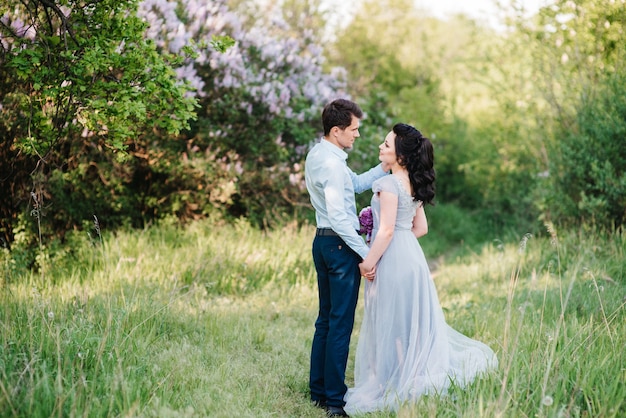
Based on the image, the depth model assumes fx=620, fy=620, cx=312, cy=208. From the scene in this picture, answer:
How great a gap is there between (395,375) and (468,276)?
14.2 ft

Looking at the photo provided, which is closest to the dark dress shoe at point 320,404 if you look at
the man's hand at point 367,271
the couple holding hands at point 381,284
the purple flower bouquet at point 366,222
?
the couple holding hands at point 381,284

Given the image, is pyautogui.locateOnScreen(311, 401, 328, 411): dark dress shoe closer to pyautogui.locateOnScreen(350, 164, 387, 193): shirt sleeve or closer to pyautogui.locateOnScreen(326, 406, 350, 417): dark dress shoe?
pyautogui.locateOnScreen(326, 406, 350, 417): dark dress shoe

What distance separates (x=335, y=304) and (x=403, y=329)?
55 centimetres

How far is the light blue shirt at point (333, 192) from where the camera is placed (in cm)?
417

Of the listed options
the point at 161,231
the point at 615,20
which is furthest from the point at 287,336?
the point at 615,20

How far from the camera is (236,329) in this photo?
18.4 feet

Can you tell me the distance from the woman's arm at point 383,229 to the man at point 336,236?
8 centimetres

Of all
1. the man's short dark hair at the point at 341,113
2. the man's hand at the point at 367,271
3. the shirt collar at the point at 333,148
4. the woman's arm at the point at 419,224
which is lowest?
the man's hand at the point at 367,271

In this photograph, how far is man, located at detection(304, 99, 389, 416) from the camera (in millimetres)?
4191

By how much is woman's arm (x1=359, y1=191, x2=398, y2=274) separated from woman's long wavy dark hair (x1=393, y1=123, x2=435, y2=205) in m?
0.22

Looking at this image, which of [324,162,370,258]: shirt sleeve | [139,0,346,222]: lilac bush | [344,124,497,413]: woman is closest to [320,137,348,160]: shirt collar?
[324,162,370,258]: shirt sleeve

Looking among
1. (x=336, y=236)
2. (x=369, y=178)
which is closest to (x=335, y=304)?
(x=336, y=236)

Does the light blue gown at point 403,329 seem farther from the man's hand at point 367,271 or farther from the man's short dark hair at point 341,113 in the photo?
the man's short dark hair at point 341,113

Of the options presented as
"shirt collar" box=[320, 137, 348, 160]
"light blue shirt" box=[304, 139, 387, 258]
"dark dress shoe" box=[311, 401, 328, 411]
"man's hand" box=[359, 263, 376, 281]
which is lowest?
"dark dress shoe" box=[311, 401, 328, 411]
